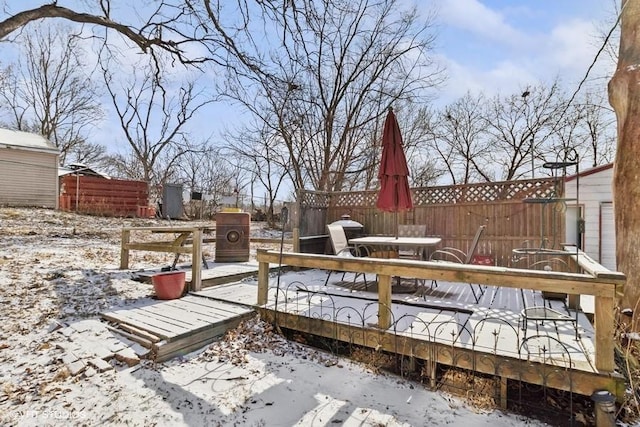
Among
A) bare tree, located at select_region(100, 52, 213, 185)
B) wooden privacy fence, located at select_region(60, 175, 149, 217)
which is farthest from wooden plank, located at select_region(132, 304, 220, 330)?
bare tree, located at select_region(100, 52, 213, 185)

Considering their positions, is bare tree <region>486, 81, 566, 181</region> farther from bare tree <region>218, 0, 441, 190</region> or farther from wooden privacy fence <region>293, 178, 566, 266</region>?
wooden privacy fence <region>293, 178, 566, 266</region>

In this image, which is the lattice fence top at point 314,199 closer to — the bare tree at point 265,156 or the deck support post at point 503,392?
the deck support post at point 503,392

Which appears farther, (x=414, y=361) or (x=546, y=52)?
(x=546, y=52)

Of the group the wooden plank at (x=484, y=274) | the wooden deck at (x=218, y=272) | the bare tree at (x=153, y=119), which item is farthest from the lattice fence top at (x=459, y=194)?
the bare tree at (x=153, y=119)

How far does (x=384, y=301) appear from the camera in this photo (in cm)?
306

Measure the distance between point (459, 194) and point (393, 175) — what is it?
2506 mm

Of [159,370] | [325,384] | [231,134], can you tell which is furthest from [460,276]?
[231,134]

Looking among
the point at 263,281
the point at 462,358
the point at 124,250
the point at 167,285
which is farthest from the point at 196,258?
the point at 462,358

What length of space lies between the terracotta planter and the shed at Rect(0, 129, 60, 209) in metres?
12.2

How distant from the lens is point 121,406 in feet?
7.60

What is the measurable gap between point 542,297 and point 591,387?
7.23 feet

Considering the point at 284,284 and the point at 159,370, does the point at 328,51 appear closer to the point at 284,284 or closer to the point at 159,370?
the point at 284,284

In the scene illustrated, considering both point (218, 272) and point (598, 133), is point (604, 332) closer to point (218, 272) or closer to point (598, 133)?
point (218, 272)

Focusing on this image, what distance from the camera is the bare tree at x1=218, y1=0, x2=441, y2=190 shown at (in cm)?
1184
